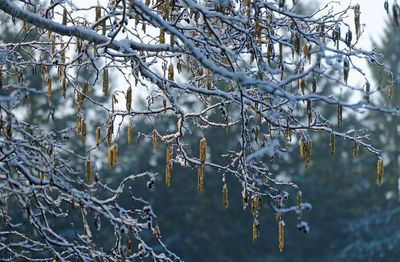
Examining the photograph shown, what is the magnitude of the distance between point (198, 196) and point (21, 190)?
16149mm

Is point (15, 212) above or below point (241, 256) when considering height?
above

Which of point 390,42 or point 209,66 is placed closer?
point 209,66

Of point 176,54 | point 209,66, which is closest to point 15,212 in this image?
point 176,54

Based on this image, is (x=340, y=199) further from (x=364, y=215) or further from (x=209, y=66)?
(x=209, y=66)

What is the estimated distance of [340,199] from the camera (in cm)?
1984

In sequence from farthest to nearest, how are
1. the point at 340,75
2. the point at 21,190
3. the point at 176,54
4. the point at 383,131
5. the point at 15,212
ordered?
the point at 383,131, the point at 15,212, the point at 176,54, the point at 21,190, the point at 340,75

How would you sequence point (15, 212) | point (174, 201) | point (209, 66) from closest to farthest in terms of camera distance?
point (209, 66), point (15, 212), point (174, 201)

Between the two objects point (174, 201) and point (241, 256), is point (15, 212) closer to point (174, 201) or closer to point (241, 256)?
point (174, 201)

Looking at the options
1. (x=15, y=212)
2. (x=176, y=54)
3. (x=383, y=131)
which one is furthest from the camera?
(x=383, y=131)

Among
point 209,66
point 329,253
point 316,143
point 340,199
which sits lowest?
point 329,253

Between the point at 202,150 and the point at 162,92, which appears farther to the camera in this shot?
the point at 162,92

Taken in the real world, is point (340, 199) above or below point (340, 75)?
below

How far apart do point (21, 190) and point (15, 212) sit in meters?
11.7

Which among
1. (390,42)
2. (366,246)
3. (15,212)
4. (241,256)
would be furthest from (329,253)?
(15,212)
